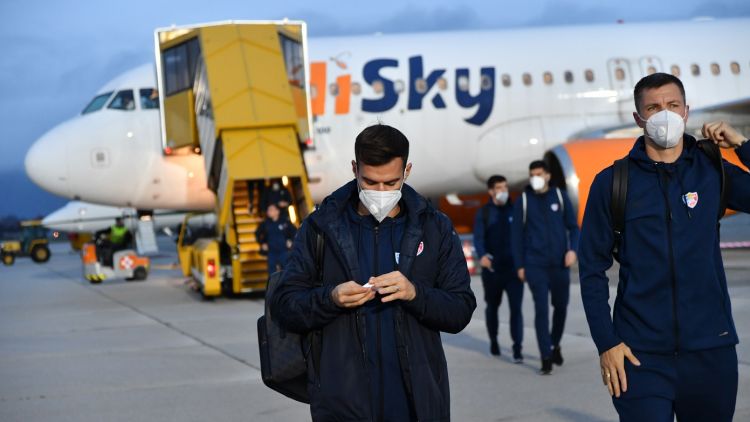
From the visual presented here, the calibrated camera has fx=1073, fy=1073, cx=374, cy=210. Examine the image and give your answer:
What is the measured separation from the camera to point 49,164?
1870 cm

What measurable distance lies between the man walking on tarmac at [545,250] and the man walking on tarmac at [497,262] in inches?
17.6

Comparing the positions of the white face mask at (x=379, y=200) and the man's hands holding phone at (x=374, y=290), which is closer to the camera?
the man's hands holding phone at (x=374, y=290)

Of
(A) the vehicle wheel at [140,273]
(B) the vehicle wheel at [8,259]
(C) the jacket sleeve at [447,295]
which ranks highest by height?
(C) the jacket sleeve at [447,295]

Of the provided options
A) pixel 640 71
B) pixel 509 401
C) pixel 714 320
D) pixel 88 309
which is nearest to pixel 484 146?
pixel 640 71

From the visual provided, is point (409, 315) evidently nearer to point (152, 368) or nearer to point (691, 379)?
point (691, 379)

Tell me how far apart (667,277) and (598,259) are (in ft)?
0.85

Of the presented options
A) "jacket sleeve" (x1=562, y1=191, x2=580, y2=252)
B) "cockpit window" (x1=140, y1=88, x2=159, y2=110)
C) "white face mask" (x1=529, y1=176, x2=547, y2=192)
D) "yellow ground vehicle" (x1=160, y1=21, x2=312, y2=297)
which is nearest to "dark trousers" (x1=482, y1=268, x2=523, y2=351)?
"jacket sleeve" (x1=562, y1=191, x2=580, y2=252)

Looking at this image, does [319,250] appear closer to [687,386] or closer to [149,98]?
[687,386]

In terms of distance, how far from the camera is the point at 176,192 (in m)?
18.9

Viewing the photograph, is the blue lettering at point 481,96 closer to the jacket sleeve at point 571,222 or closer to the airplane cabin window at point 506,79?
the airplane cabin window at point 506,79

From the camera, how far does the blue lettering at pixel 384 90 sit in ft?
62.0

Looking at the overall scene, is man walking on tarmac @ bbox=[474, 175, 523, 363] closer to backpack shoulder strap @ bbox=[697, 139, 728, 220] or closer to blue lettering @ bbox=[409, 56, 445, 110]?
backpack shoulder strap @ bbox=[697, 139, 728, 220]

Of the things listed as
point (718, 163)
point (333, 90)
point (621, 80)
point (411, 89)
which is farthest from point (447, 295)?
point (621, 80)

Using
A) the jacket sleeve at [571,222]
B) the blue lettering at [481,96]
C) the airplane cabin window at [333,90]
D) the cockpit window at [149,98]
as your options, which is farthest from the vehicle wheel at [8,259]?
the jacket sleeve at [571,222]
